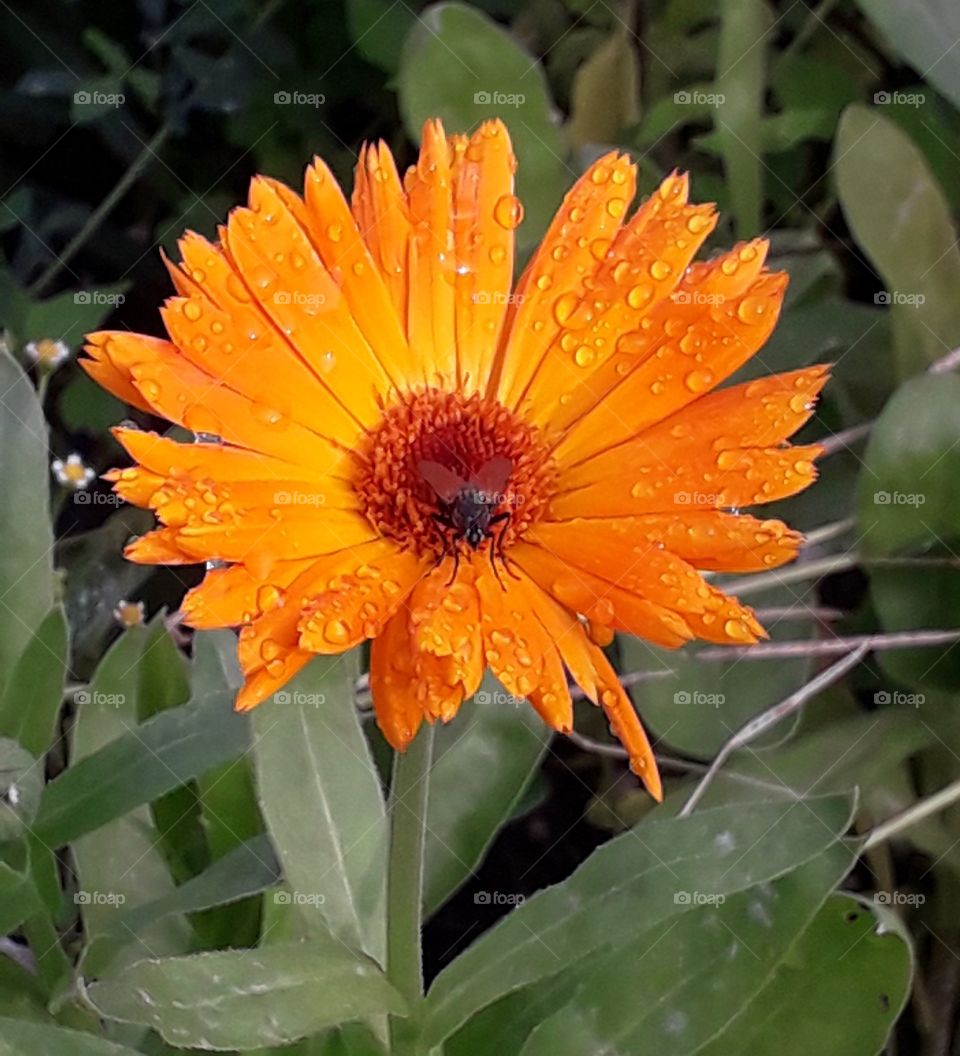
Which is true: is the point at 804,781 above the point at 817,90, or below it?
below

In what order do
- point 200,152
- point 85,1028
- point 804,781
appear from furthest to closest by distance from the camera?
point 200,152 → point 804,781 → point 85,1028

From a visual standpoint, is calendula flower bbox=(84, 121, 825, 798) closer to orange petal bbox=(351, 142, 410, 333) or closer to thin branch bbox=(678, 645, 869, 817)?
orange petal bbox=(351, 142, 410, 333)

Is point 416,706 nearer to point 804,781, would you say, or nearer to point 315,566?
point 315,566

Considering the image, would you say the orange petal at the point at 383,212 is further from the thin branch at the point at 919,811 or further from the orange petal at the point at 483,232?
the thin branch at the point at 919,811

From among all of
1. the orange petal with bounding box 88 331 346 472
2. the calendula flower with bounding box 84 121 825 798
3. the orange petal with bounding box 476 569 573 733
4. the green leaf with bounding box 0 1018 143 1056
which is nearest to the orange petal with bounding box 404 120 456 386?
the calendula flower with bounding box 84 121 825 798

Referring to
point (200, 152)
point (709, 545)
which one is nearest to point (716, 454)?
point (709, 545)

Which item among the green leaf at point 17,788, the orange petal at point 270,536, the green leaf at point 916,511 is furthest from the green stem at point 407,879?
the green leaf at point 916,511
